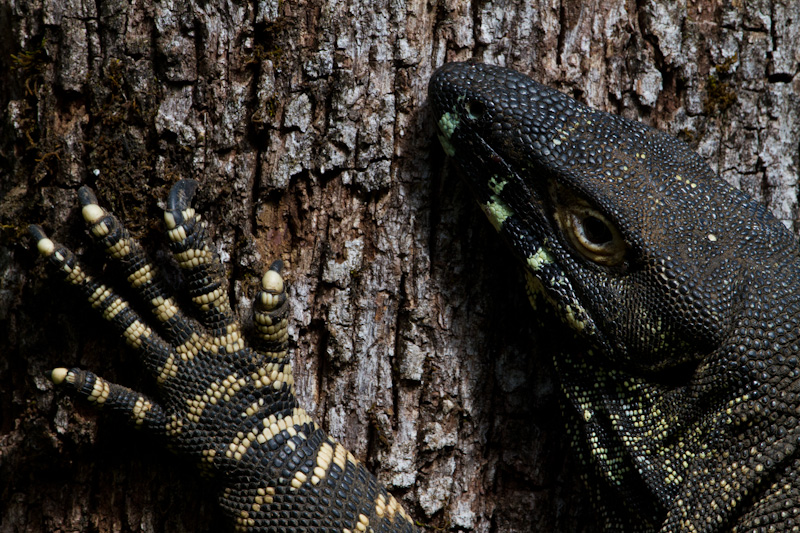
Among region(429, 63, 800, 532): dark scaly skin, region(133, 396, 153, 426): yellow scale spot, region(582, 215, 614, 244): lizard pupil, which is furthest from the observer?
region(133, 396, 153, 426): yellow scale spot

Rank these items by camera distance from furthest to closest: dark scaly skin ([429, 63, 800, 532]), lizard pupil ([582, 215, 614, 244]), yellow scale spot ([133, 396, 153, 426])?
1. yellow scale spot ([133, 396, 153, 426])
2. lizard pupil ([582, 215, 614, 244])
3. dark scaly skin ([429, 63, 800, 532])

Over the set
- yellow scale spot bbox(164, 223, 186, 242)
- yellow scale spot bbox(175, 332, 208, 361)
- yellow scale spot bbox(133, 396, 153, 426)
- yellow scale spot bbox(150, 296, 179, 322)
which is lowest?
yellow scale spot bbox(133, 396, 153, 426)

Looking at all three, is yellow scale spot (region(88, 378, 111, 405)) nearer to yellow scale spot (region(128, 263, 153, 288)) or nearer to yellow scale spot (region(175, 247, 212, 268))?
yellow scale spot (region(128, 263, 153, 288))

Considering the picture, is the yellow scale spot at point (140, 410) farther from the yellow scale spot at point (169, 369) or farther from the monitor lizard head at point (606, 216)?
the monitor lizard head at point (606, 216)

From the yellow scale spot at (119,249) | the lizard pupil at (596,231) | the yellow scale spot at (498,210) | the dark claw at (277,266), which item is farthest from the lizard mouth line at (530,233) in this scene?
the yellow scale spot at (119,249)

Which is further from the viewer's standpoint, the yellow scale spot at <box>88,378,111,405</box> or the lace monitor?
the yellow scale spot at <box>88,378,111,405</box>

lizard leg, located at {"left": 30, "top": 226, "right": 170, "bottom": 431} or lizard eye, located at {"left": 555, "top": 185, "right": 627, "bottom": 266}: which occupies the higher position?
lizard eye, located at {"left": 555, "top": 185, "right": 627, "bottom": 266}

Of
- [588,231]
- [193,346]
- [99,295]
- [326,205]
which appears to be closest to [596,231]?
[588,231]

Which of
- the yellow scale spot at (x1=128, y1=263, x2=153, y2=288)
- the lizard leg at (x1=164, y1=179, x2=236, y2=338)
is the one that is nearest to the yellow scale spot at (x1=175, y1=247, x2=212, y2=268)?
the lizard leg at (x1=164, y1=179, x2=236, y2=338)

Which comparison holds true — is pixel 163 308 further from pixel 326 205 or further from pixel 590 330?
pixel 590 330
